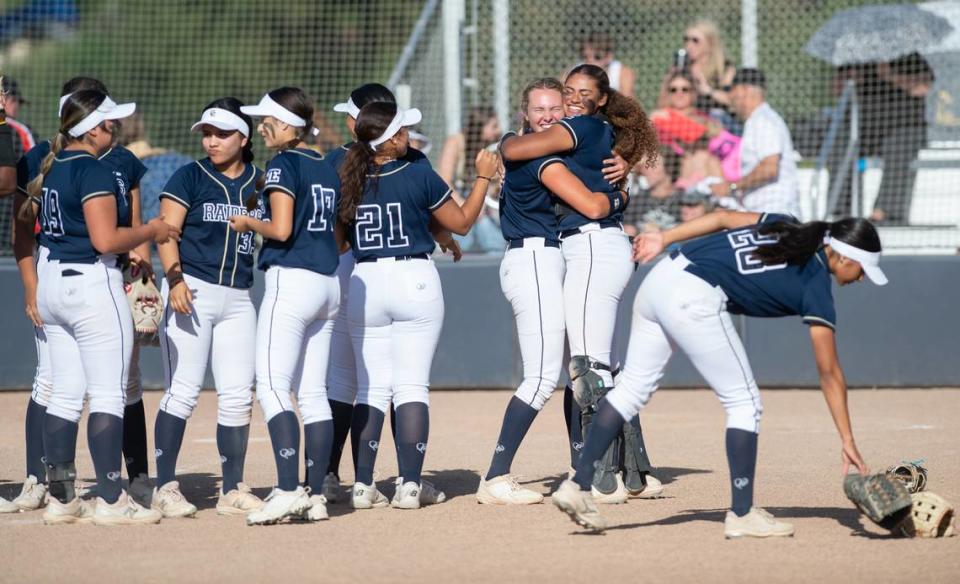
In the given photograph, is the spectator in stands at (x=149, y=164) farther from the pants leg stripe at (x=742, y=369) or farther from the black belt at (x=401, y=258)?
the pants leg stripe at (x=742, y=369)

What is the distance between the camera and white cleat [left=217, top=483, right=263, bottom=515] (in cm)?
607

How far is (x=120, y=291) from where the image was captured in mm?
5727

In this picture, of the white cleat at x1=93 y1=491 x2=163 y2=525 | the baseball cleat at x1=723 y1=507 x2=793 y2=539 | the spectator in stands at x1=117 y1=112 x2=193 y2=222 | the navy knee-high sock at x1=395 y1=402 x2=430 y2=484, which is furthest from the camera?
the spectator in stands at x1=117 y1=112 x2=193 y2=222

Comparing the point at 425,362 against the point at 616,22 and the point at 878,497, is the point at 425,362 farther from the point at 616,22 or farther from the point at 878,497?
the point at 616,22

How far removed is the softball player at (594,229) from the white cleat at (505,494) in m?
0.34

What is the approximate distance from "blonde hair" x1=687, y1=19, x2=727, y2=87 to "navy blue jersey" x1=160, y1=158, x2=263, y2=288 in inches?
281

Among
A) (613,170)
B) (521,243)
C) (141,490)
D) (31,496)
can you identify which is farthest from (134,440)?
(613,170)

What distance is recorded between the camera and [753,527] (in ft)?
17.8

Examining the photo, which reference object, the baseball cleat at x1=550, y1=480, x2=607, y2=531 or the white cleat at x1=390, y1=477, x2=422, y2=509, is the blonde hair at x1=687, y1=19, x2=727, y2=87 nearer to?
the white cleat at x1=390, y1=477, x2=422, y2=509

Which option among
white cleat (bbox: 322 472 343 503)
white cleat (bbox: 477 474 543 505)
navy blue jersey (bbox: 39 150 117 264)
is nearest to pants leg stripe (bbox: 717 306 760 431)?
white cleat (bbox: 477 474 543 505)

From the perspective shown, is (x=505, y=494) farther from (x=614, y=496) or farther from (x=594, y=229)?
(x=594, y=229)

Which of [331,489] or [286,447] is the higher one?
[286,447]

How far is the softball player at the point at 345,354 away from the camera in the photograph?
6.32 metres

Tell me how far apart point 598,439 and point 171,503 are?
2015 mm
